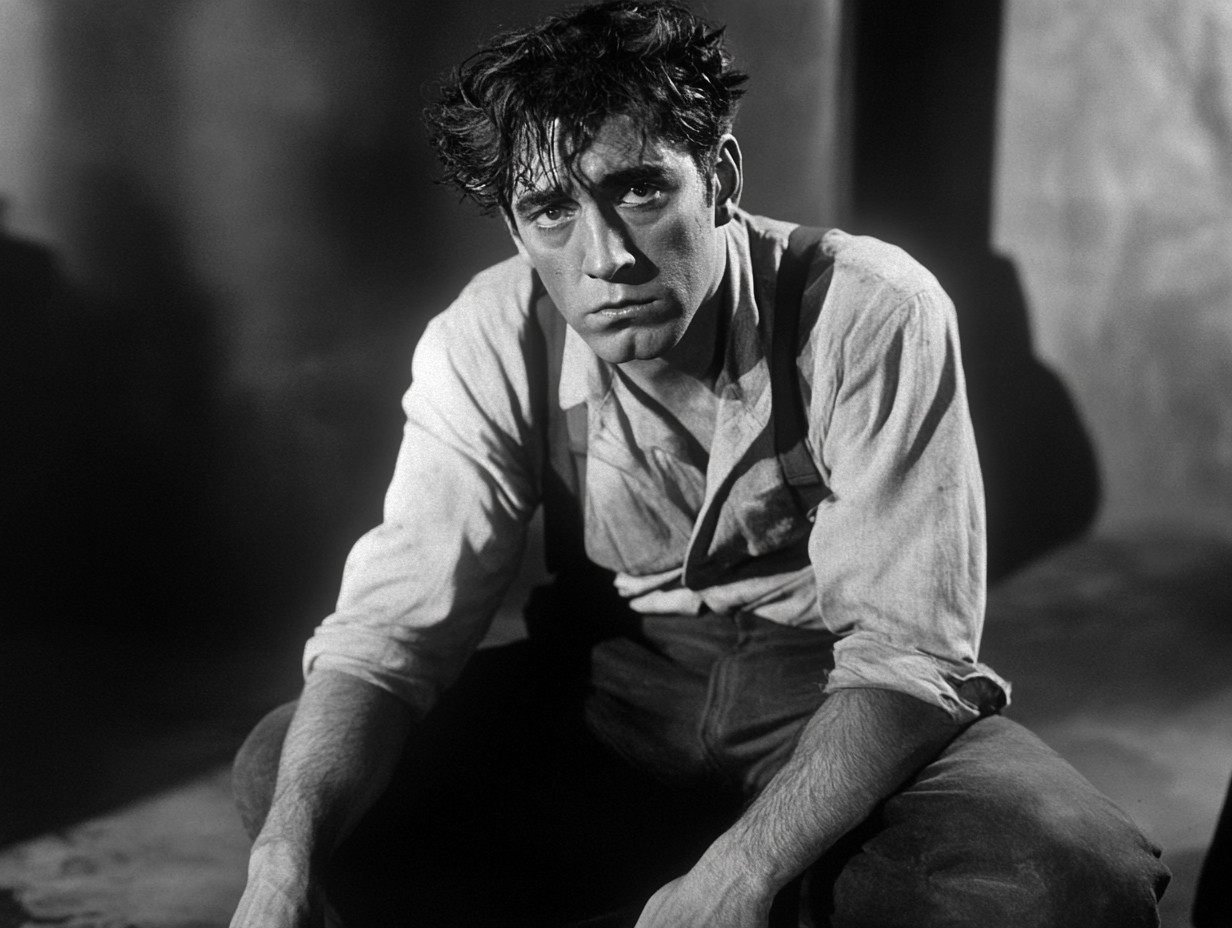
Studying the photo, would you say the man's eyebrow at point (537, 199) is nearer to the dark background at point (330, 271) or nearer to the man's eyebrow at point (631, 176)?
the man's eyebrow at point (631, 176)

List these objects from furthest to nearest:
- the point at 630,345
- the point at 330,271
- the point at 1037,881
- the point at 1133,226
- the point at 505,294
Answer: the point at 1133,226, the point at 330,271, the point at 505,294, the point at 630,345, the point at 1037,881

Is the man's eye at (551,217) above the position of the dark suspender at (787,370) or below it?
above

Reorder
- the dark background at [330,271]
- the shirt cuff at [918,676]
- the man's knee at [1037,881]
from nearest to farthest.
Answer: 1. the man's knee at [1037,881]
2. the shirt cuff at [918,676]
3. the dark background at [330,271]

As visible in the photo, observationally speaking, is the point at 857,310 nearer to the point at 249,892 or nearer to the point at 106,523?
the point at 249,892

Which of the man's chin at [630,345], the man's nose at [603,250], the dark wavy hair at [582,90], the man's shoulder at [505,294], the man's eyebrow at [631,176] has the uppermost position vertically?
the dark wavy hair at [582,90]

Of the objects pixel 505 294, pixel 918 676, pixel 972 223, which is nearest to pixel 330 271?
pixel 505 294

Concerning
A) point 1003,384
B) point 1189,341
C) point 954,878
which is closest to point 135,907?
point 954,878

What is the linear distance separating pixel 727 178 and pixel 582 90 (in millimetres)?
200

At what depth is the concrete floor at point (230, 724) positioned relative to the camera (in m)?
1.84

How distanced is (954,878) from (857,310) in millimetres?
506

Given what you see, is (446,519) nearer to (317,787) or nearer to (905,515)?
(317,787)

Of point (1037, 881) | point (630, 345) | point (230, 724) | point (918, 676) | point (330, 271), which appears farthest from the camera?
point (330, 271)

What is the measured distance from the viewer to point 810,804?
1.26 meters

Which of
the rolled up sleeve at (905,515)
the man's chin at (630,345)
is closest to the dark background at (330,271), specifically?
the man's chin at (630,345)
